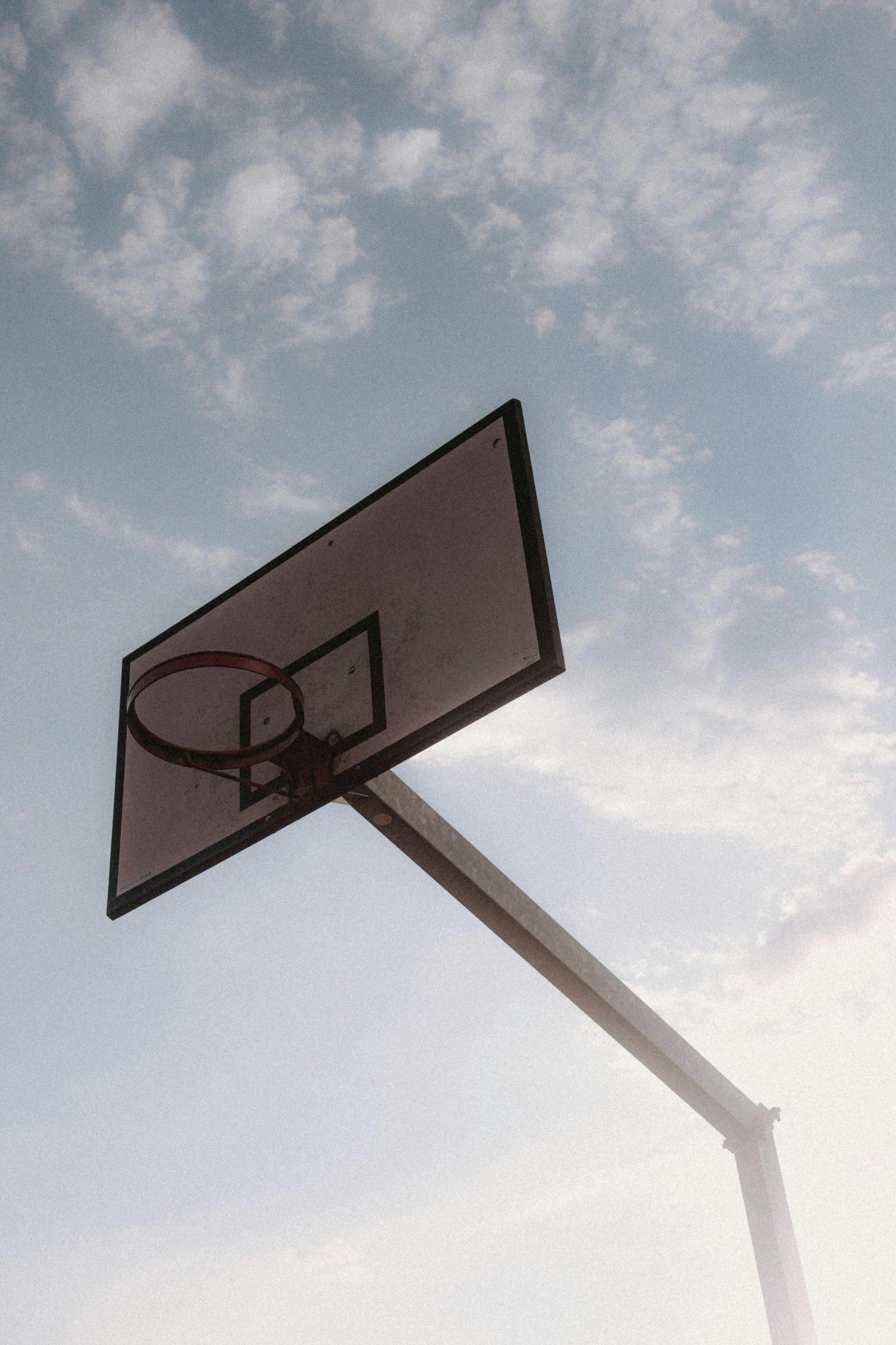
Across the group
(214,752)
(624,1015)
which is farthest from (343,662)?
(624,1015)

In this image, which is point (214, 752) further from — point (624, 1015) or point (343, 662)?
point (624, 1015)

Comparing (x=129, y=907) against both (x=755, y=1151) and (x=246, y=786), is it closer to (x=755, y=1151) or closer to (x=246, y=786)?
(x=246, y=786)

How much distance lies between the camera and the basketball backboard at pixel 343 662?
10.0 feet

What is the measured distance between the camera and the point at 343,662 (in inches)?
136

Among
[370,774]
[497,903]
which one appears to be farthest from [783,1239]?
[370,774]

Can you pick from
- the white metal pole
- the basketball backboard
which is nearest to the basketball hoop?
the basketball backboard

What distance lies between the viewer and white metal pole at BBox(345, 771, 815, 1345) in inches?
137

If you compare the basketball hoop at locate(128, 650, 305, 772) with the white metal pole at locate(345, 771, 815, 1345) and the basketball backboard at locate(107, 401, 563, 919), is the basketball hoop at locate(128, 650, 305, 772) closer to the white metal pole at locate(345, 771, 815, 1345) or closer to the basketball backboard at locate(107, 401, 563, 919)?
the basketball backboard at locate(107, 401, 563, 919)

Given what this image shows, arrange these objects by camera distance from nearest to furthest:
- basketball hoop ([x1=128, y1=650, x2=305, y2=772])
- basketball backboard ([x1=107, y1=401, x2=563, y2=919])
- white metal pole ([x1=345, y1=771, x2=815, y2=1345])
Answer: basketball hoop ([x1=128, y1=650, x2=305, y2=772]) < basketball backboard ([x1=107, y1=401, x2=563, y2=919]) < white metal pole ([x1=345, y1=771, x2=815, y2=1345])

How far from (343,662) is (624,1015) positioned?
2.07m

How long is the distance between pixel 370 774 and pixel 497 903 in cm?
96

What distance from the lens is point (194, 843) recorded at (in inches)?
136

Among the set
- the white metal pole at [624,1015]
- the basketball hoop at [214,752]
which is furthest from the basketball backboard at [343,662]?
the white metal pole at [624,1015]

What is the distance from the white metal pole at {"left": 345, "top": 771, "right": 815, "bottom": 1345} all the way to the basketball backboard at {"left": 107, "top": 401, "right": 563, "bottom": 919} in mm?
275
